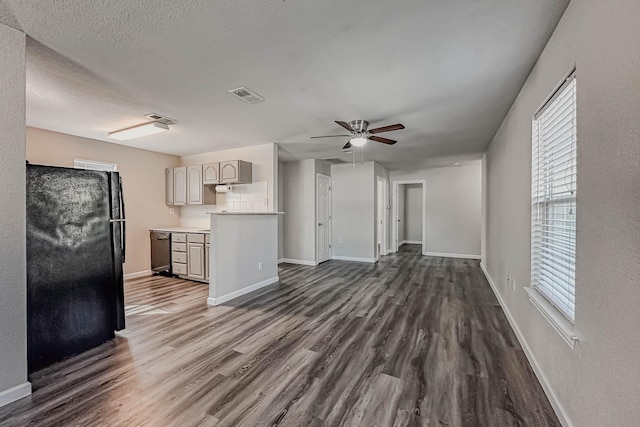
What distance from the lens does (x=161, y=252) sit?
5242mm

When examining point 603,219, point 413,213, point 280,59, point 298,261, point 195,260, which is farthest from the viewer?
point 413,213

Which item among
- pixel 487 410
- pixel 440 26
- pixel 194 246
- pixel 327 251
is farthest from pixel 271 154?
pixel 487 410

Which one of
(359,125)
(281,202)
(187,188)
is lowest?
(281,202)

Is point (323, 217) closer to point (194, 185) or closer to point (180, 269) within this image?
point (194, 185)

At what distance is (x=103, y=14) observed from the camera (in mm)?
1675

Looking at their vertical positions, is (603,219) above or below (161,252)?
above

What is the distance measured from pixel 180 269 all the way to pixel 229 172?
6.35 ft

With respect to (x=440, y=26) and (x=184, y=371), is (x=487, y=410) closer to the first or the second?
(x=184, y=371)

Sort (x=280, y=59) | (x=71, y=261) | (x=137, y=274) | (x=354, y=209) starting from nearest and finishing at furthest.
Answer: (x=280, y=59)
(x=71, y=261)
(x=137, y=274)
(x=354, y=209)

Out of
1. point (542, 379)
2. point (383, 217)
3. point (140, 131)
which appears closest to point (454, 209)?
point (383, 217)

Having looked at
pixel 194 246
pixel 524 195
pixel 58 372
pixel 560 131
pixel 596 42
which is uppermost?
pixel 596 42

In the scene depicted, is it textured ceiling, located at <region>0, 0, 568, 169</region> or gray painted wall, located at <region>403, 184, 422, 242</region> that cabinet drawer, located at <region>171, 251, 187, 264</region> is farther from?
gray painted wall, located at <region>403, 184, 422, 242</region>

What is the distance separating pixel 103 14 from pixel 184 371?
97.0 inches

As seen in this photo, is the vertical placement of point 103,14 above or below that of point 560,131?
above
